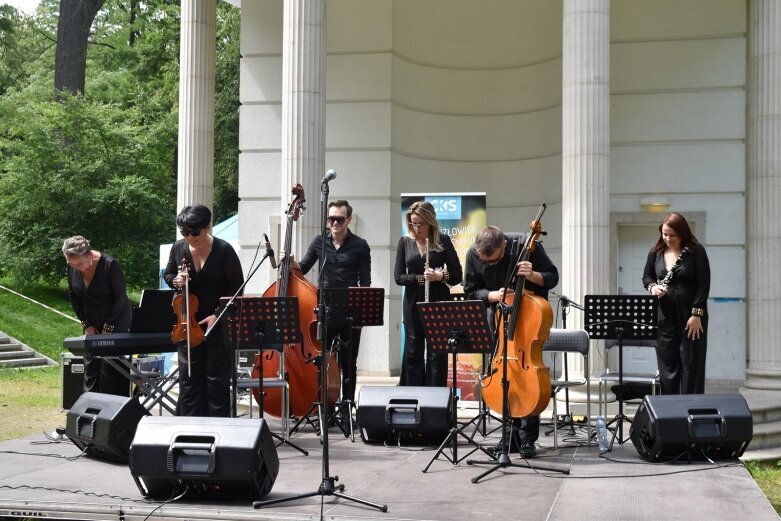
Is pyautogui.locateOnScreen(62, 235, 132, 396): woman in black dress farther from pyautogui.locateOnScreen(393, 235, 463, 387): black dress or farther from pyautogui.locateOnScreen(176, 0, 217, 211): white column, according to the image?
pyautogui.locateOnScreen(176, 0, 217, 211): white column

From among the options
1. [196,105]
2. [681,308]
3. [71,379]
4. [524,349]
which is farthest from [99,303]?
[196,105]

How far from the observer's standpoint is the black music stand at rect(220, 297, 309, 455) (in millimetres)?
7434

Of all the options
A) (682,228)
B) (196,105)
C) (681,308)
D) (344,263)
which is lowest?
(681,308)

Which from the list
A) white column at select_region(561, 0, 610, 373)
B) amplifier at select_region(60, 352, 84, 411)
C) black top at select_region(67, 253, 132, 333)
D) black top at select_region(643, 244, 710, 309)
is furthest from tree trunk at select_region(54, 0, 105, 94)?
black top at select_region(643, 244, 710, 309)

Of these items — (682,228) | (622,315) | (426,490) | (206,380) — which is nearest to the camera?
(426,490)

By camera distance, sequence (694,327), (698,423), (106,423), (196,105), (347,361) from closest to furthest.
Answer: (698,423)
(106,423)
(694,327)
(347,361)
(196,105)

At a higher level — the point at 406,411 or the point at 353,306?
the point at 353,306

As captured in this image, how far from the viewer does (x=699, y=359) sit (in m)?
8.20

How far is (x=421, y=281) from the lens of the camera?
8617 mm

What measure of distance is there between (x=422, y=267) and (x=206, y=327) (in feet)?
6.98

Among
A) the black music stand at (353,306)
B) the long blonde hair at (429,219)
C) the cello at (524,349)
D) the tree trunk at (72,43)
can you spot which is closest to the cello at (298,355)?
the black music stand at (353,306)

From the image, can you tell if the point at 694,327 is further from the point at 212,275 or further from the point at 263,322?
the point at 212,275

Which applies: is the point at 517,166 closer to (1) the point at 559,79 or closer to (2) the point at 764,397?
(1) the point at 559,79

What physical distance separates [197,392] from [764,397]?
7236 mm
